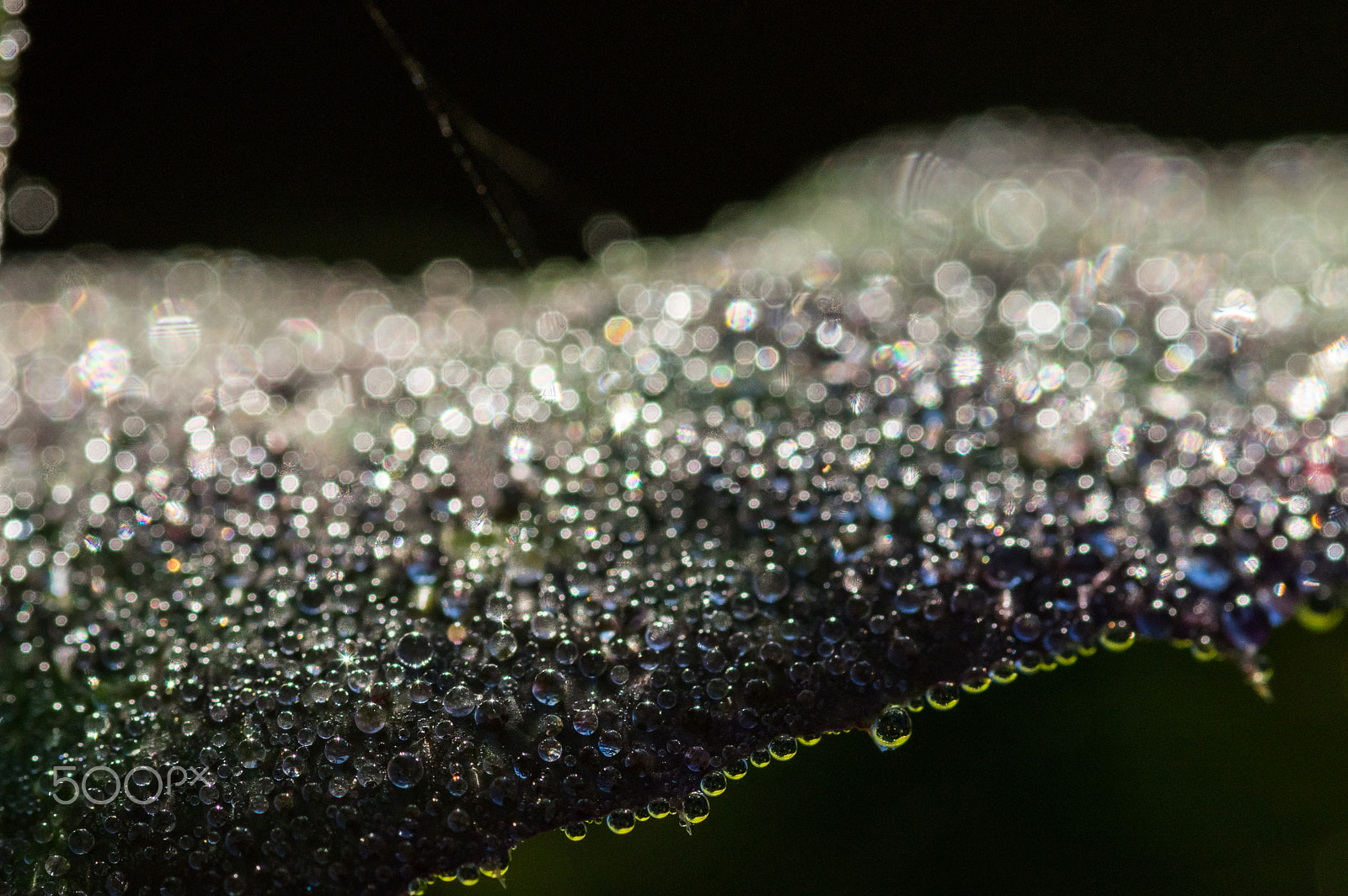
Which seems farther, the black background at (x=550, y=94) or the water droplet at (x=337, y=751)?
the black background at (x=550, y=94)

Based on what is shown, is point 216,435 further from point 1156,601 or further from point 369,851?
point 1156,601

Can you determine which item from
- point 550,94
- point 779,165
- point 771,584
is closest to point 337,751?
point 771,584

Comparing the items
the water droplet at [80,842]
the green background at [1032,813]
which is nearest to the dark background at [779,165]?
the green background at [1032,813]

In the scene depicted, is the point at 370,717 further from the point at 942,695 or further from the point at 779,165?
the point at 779,165

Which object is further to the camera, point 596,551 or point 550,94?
point 550,94

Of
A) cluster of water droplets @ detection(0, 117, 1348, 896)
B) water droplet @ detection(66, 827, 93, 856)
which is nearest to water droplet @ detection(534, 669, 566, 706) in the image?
cluster of water droplets @ detection(0, 117, 1348, 896)

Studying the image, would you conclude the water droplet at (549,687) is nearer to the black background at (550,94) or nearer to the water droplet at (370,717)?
the water droplet at (370,717)

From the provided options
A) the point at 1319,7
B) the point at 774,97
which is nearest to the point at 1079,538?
the point at 774,97
